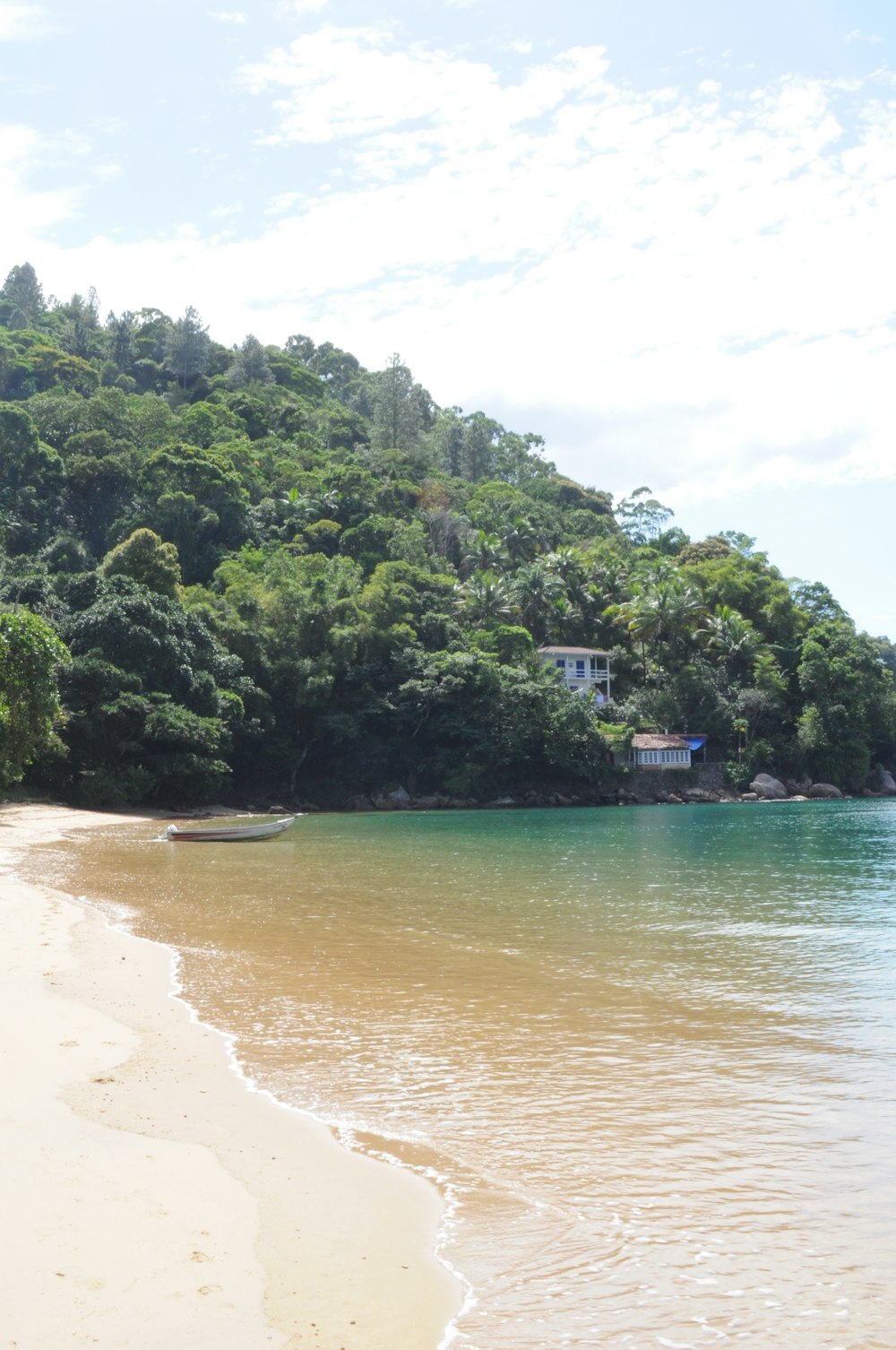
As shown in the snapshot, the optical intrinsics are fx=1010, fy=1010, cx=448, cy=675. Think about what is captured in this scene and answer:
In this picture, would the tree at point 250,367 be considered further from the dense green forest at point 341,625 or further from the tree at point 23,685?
the tree at point 23,685

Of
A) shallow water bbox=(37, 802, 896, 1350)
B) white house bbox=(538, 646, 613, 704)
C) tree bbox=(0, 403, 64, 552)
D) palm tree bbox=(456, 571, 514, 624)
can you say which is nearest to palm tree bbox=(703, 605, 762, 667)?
white house bbox=(538, 646, 613, 704)

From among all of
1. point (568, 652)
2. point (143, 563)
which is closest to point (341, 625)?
point (143, 563)

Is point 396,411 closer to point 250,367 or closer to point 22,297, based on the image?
point 250,367

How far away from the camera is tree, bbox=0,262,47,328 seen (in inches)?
5896

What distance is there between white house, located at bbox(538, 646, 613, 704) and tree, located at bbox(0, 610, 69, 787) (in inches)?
1757

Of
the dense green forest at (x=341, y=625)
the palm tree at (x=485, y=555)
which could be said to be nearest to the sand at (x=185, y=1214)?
the dense green forest at (x=341, y=625)

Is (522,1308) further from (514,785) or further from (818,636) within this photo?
(818,636)

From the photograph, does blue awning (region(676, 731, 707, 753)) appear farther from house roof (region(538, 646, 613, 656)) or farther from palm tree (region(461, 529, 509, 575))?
palm tree (region(461, 529, 509, 575))

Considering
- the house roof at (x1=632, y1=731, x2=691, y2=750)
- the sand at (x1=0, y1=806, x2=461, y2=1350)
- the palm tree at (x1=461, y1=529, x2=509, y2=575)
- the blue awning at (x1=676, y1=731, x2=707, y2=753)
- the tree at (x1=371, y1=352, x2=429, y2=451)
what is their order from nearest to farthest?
the sand at (x1=0, y1=806, x2=461, y2=1350) < the house roof at (x1=632, y1=731, x2=691, y2=750) < the blue awning at (x1=676, y1=731, x2=707, y2=753) < the palm tree at (x1=461, y1=529, x2=509, y2=575) < the tree at (x1=371, y1=352, x2=429, y2=451)

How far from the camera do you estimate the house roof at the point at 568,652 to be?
73.9 m

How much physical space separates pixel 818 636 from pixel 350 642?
35.8 m

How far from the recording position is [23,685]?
31.1 m

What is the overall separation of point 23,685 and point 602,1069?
88.6ft

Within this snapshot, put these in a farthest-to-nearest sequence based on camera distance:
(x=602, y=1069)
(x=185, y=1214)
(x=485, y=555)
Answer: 1. (x=485, y=555)
2. (x=602, y=1069)
3. (x=185, y=1214)
